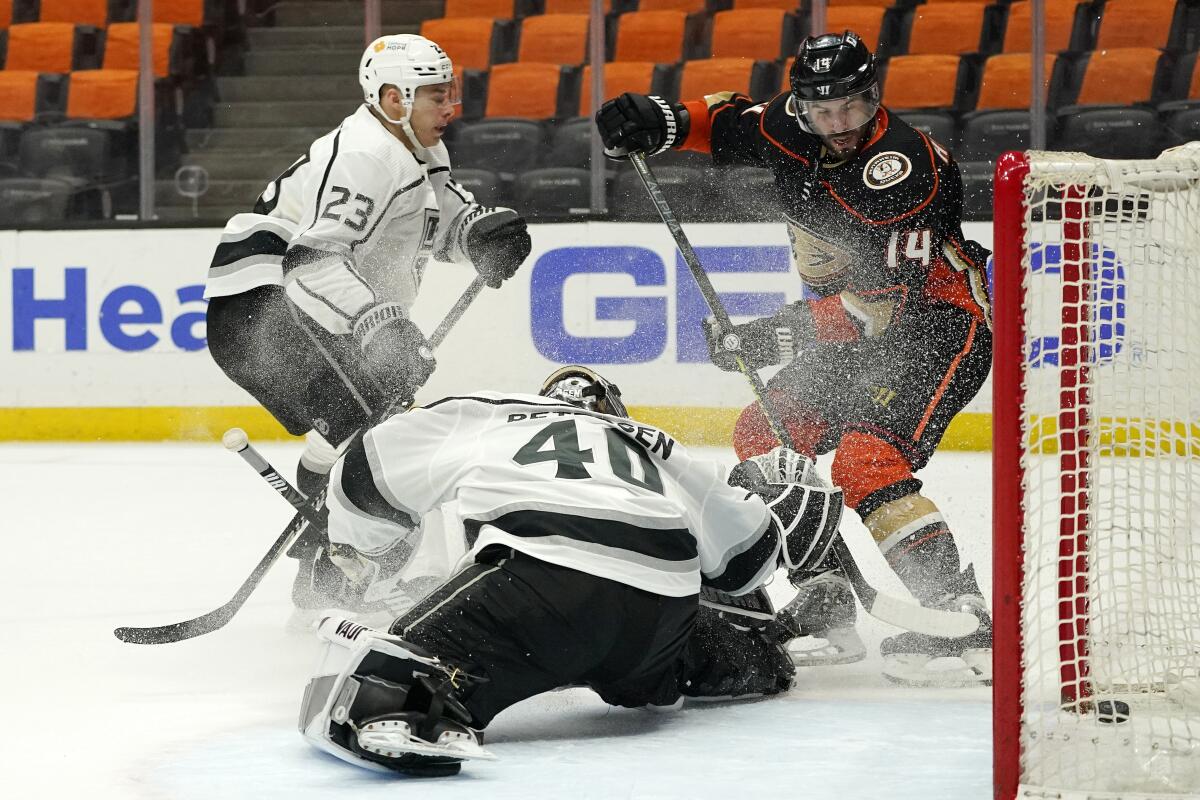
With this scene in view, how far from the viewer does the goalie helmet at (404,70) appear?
3.46m

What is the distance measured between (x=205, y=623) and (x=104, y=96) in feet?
12.0

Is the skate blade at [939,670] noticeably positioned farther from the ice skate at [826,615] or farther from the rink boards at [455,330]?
the rink boards at [455,330]

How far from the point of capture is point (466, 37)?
Result: 250 inches

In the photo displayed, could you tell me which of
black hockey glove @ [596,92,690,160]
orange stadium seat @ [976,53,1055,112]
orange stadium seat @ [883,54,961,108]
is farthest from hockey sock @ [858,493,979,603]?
orange stadium seat @ [883,54,961,108]

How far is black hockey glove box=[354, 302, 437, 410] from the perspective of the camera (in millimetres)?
3285

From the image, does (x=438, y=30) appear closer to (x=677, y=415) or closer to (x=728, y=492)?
(x=677, y=415)

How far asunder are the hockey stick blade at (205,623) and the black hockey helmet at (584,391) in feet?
2.90

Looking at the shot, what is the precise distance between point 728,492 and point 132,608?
60.2 inches

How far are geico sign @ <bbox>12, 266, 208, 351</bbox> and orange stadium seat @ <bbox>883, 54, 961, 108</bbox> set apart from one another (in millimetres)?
2619

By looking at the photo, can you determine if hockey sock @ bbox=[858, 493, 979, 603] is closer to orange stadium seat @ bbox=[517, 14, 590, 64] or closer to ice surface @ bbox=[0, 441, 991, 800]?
ice surface @ bbox=[0, 441, 991, 800]

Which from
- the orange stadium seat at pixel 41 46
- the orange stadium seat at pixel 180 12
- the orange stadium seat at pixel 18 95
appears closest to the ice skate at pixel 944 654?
the orange stadium seat at pixel 180 12

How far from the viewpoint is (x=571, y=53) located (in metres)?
6.06

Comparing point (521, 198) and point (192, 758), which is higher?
point (521, 198)

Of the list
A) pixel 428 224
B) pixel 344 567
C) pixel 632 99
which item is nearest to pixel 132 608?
pixel 344 567
